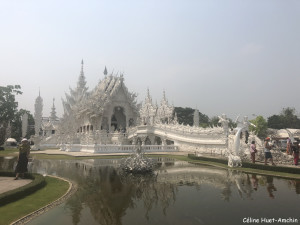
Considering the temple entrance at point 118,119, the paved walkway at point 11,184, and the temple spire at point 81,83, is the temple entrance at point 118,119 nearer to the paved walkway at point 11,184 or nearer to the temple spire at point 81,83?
the temple spire at point 81,83

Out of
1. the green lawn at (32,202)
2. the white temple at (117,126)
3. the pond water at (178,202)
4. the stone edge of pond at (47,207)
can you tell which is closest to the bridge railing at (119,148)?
the white temple at (117,126)

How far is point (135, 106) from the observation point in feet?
140

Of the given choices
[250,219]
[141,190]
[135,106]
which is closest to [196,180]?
[141,190]

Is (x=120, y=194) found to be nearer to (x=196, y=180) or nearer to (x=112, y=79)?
(x=196, y=180)

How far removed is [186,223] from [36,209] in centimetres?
400

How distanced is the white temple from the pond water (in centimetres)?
1387

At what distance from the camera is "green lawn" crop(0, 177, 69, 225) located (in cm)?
577

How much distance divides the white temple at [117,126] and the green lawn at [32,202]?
1561cm

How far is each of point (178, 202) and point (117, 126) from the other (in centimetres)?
3906

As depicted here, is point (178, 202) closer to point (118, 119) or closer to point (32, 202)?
point (32, 202)

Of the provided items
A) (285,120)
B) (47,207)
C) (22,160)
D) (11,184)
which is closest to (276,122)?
(285,120)

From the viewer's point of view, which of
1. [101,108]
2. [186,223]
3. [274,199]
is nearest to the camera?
[186,223]

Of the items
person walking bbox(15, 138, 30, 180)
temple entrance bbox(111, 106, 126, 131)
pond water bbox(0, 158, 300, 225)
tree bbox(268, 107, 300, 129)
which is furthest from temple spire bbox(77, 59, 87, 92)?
tree bbox(268, 107, 300, 129)

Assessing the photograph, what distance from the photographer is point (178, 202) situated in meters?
6.96
